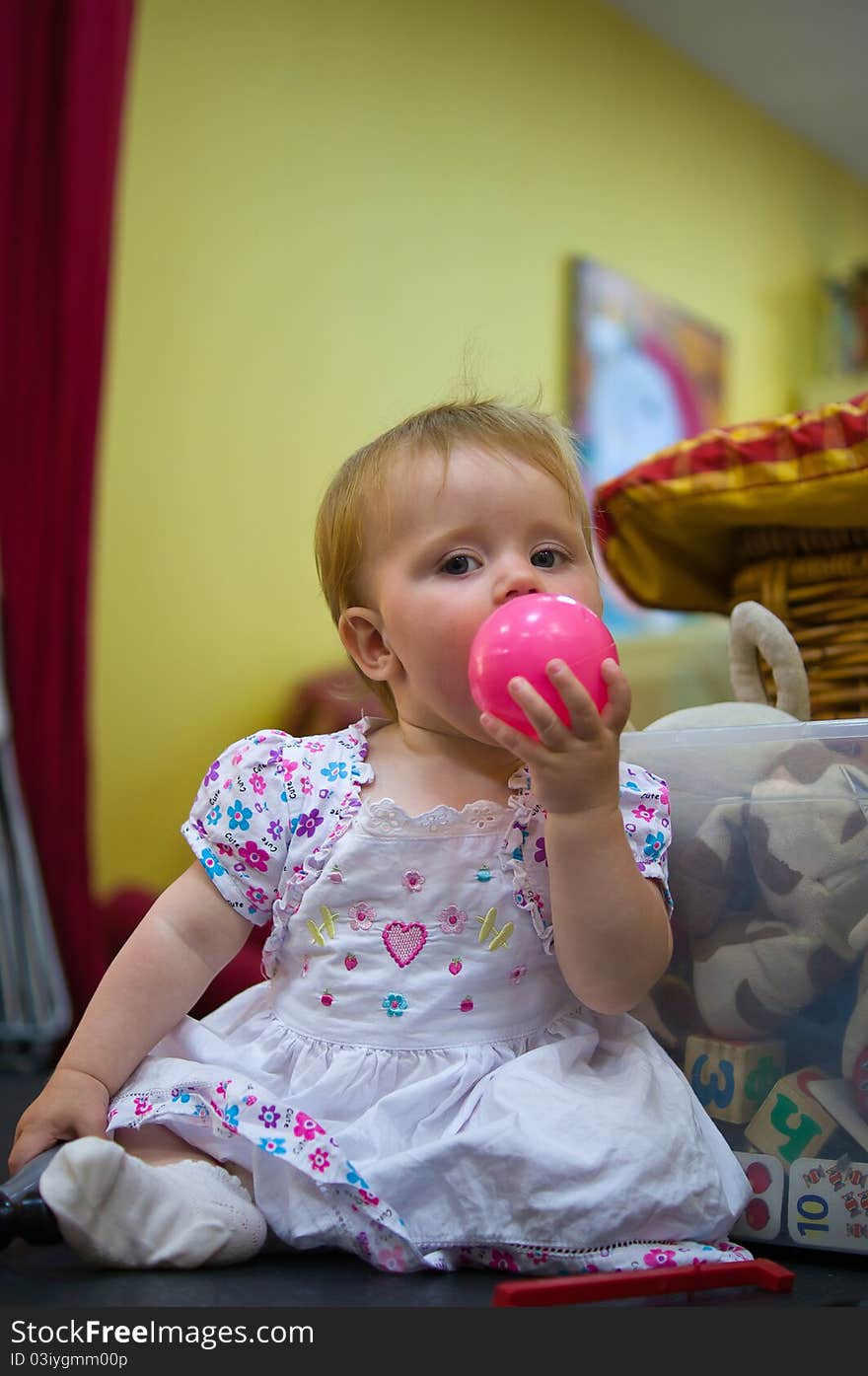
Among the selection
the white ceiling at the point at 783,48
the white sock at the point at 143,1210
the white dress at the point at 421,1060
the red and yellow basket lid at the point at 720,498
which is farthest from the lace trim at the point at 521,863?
the white ceiling at the point at 783,48

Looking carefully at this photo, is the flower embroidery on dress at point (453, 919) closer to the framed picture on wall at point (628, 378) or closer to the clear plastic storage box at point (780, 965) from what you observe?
the clear plastic storage box at point (780, 965)

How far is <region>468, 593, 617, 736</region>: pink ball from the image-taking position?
66cm

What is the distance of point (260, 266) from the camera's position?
7.54 feet

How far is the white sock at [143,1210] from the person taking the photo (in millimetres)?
631

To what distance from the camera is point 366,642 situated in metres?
0.86

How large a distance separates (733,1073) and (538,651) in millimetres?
315

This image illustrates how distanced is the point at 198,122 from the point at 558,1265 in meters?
2.00

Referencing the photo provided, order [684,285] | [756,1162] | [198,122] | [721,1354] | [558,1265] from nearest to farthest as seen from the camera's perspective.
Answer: [721,1354]
[558,1265]
[756,1162]
[198,122]
[684,285]

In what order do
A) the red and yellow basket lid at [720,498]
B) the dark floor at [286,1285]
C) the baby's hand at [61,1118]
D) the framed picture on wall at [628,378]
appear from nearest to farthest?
the dark floor at [286,1285]
the baby's hand at [61,1118]
the red and yellow basket lid at [720,498]
the framed picture on wall at [628,378]

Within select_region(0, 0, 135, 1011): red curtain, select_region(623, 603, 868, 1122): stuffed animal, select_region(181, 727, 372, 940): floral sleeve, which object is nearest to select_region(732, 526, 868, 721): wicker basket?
select_region(623, 603, 868, 1122): stuffed animal

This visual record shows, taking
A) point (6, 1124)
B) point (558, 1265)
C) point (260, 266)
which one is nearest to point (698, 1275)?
point (558, 1265)

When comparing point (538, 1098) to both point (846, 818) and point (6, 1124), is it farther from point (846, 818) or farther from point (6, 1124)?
point (6, 1124)

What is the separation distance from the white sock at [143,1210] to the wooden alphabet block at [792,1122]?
0.98 feet

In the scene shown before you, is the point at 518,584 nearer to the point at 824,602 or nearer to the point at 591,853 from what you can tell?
the point at 591,853
